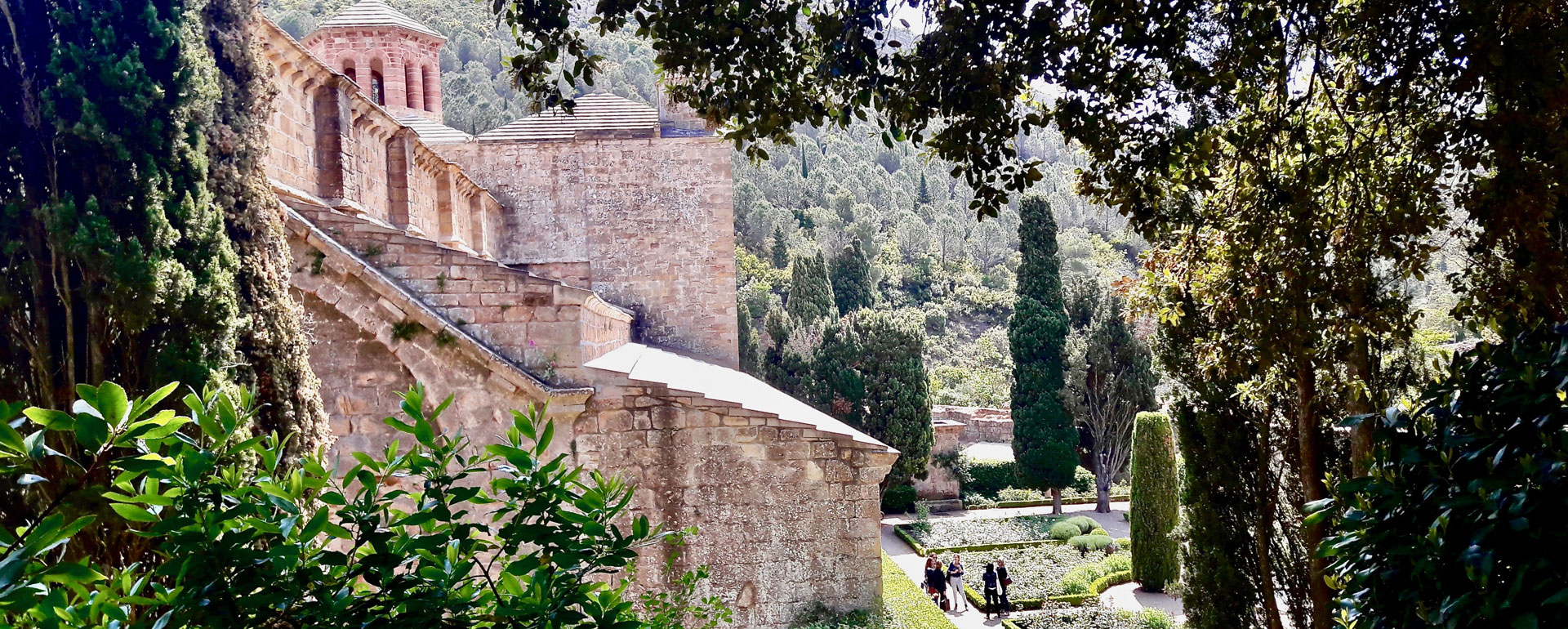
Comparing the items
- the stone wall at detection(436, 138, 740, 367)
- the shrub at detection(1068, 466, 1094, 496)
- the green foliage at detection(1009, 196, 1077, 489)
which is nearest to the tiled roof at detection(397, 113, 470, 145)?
the stone wall at detection(436, 138, 740, 367)

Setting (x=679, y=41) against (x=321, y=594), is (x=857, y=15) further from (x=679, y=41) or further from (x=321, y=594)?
(x=321, y=594)

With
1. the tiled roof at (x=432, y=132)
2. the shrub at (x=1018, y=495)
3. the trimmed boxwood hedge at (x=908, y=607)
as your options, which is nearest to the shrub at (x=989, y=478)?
the shrub at (x=1018, y=495)

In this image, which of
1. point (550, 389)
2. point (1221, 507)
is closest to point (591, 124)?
point (550, 389)

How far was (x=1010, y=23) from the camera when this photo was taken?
346 cm

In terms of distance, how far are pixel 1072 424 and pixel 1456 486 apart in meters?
21.8

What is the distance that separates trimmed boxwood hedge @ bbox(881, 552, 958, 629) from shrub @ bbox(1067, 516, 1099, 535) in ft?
31.4

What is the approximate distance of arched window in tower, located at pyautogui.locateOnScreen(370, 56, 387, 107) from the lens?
66.3 ft

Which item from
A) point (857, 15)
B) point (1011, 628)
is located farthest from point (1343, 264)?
point (1011, 628)

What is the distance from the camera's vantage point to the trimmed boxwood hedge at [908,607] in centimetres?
842

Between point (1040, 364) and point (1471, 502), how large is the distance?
852 inches

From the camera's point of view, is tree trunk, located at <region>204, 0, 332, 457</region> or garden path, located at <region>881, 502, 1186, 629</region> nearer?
tree trunk, located at <region>204, 0, 332, 457</region>

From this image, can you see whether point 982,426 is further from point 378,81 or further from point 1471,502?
point 1471,502

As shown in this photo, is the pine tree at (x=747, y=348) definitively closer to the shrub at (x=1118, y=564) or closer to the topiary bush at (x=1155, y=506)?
the shrub at (x=1118, y=564)

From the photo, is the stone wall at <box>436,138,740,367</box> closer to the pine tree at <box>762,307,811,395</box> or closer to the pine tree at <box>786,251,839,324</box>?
the pine tree at <box>762,307,811,395</box>
